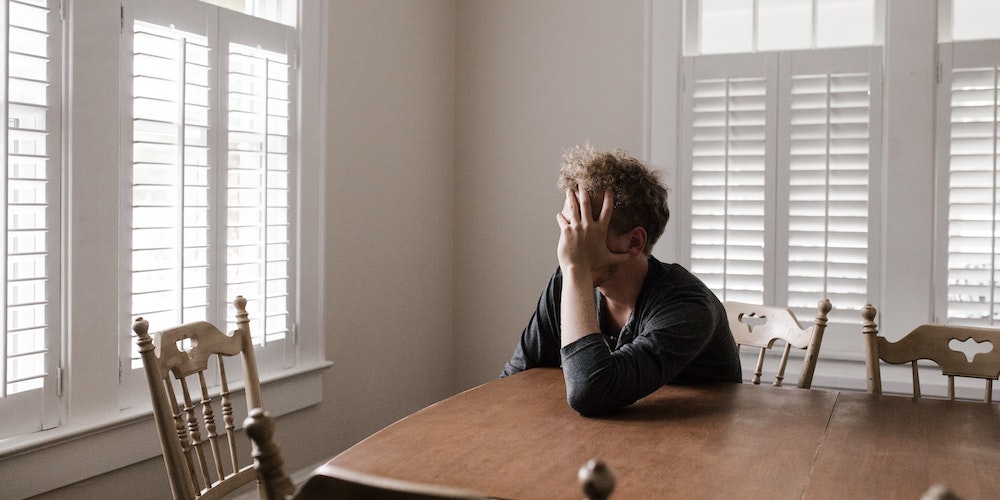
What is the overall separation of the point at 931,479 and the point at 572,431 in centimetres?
58

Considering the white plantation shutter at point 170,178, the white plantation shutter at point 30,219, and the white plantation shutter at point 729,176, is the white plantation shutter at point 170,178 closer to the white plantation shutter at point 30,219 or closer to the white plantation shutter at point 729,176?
the white plantation shutter at point 30,219

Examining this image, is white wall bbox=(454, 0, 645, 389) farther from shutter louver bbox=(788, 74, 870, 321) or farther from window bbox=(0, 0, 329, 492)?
window bbox=(0, 0, 329, 492)

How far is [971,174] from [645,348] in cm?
194

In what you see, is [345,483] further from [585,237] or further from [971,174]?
[971,174]

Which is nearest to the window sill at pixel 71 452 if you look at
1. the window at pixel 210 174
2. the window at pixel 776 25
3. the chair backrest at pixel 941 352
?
the window at pixel 210 174

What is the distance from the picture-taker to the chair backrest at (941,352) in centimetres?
203

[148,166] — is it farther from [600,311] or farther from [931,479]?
[931,479]

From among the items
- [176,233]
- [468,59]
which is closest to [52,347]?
[176,233]

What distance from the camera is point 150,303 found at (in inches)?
93.9

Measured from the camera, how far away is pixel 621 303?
2068mm

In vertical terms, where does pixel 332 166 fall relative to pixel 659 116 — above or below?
below

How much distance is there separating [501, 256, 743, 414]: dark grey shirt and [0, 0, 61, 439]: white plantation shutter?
115cm

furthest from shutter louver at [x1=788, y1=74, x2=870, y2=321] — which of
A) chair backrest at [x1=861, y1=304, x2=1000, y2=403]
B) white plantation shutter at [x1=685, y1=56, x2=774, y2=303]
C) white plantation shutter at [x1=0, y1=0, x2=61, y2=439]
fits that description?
white plantation shutter at [x1=0, y1=0, x2=61, y2=439]

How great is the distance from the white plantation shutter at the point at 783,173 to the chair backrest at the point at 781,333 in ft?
2.97
